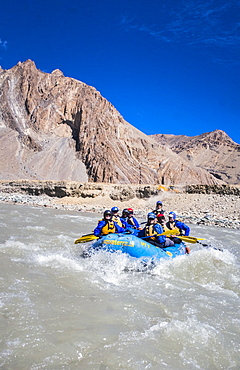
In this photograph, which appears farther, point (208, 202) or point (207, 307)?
point (208, 202)

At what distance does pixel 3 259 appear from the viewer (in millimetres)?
6395

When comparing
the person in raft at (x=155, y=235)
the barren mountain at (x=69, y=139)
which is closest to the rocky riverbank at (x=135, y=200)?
the person in raft at (x=155, y=235)

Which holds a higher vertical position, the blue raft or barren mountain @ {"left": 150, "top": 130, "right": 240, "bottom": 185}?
barren mountain @ {"left": 150, "top": 130, "right": 240, "bottom": 185}

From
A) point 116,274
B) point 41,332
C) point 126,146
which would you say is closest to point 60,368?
point 41,332

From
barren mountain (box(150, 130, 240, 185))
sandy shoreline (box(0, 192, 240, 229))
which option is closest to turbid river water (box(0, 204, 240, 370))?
sandy shoreline (box(0, 192, 240, 229))

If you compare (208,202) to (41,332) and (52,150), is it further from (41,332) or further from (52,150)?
(52,150)

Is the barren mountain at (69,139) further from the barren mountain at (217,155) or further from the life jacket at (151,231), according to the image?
the life jacket at (151,231)

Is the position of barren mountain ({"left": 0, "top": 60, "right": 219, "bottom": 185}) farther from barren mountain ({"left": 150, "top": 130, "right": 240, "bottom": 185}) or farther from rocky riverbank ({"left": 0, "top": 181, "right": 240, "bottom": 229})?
barren mountain ({"left": 150, "top": 130, "right": 240, "bottom": 185})

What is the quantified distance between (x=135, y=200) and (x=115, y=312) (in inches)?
870

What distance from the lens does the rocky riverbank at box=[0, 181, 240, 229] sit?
19.0 m

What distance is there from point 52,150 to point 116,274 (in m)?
47.8

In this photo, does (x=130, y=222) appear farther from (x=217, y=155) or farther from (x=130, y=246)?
(x=217, y=155)

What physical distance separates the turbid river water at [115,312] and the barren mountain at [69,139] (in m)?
41.5

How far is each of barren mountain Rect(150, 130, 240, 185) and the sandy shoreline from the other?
52.0 metres
